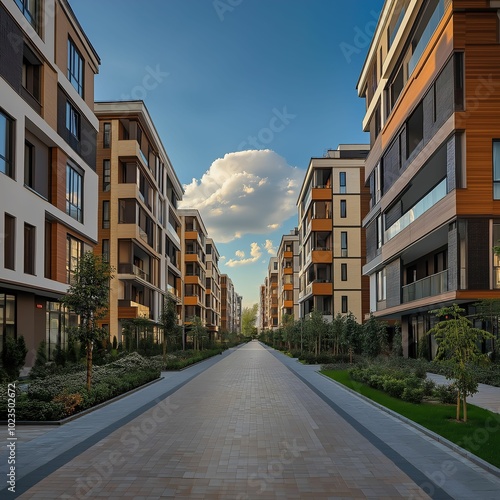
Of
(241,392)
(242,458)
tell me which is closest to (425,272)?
(241,392)

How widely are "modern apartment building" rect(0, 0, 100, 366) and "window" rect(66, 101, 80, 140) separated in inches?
2.1

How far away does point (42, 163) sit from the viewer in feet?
84.7

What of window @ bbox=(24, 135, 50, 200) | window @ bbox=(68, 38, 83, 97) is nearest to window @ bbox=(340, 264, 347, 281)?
window @ bbox=(68, 38, 83, 97)

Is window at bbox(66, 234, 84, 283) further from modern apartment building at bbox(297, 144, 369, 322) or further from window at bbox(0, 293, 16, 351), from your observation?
modern apartment building at bbox(297, 144, 369, 322)

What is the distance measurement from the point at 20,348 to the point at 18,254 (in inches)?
149

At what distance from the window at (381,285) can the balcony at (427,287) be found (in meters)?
4.30

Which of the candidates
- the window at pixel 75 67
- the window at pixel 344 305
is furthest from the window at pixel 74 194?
the window at pixel 344 305

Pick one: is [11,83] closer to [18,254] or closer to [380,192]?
[18,254]

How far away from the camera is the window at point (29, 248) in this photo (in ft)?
76.6

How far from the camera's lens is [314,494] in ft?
22.5

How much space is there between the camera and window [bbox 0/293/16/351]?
72.1 ft

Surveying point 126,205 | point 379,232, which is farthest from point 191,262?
point 379,232

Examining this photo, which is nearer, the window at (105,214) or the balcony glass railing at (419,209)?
the balcony glass railing at (419,209)

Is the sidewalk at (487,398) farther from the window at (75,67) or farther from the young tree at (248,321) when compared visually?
the young tree at (248,321)
